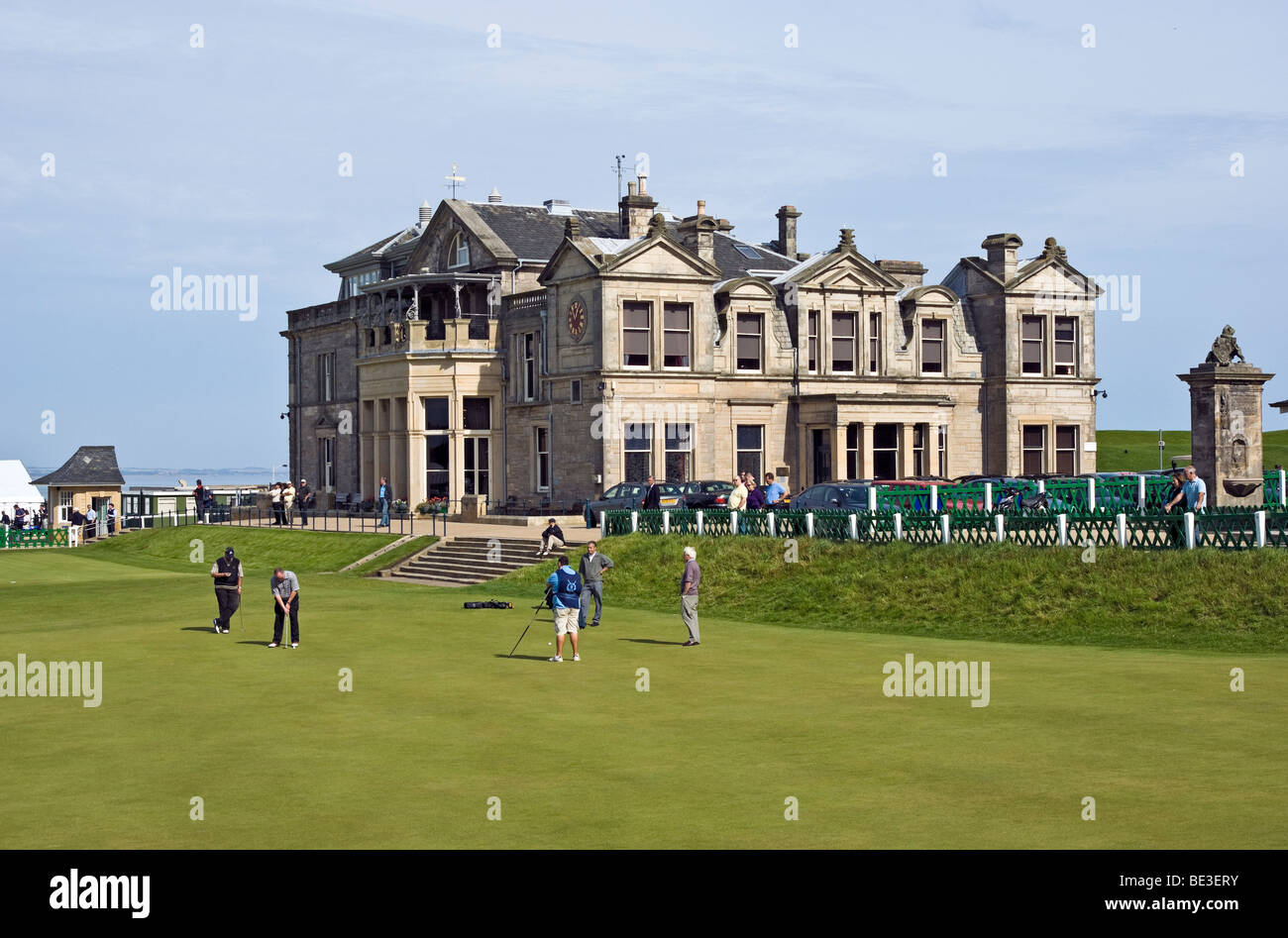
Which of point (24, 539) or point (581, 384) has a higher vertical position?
point (581, 384)

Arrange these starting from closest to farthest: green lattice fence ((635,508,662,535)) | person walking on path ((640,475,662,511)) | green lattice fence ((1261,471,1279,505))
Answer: green lattice fence ((1261,471,1279,505)), green lattice fence ((635,508,662,535)), person walking on path ((640,475,662,511))

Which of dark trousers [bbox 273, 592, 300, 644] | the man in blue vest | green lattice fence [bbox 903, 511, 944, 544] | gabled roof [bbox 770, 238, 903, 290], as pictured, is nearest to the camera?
the man in blue vest

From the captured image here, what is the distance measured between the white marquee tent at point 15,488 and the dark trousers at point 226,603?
70202 millimetres

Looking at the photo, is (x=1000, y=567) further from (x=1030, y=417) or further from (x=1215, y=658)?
(x=1030, y=417)

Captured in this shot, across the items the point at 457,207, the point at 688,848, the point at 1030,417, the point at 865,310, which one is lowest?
the point at 688,848

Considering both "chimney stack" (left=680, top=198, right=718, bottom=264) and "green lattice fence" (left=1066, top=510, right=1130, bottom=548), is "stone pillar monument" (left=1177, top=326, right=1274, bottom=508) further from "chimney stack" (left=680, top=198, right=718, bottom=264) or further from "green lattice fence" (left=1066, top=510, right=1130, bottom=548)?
"chimney stack" (left=680, top=198, right=718, bottom=264)

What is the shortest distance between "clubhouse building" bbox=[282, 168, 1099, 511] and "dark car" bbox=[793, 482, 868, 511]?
41.0 feet

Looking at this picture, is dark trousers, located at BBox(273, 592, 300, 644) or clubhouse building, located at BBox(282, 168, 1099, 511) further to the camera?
clubhouse building, located at BBox(282, 168, 1099, 511)

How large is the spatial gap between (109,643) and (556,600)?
29.6ft

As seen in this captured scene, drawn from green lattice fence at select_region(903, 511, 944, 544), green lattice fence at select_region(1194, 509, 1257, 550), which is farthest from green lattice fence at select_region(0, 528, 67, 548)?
green lattice fence at select_region(1194, 509, 1257, 550)

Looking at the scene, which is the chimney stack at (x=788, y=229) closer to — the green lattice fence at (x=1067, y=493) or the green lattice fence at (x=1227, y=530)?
the green lattice fence at (x=1067, y=493)

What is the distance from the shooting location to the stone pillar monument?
36000 millimetres
